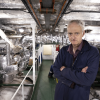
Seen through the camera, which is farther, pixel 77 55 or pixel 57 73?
pixel 57 73

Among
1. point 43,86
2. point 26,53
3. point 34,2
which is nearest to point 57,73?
point 34,2

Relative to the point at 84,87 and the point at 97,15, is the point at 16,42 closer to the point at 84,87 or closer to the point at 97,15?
the point at 97,15

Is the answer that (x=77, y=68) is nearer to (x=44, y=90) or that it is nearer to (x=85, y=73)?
(x=85, y=73)

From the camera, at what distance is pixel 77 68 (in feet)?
3.80

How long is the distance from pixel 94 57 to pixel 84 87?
381mm

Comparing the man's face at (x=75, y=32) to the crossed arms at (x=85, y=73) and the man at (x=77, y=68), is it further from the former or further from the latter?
the crossed arms at (x=85, y=73)

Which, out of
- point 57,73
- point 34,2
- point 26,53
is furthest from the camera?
point 26,53

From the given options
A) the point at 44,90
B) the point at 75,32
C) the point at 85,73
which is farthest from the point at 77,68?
the point at 44,90

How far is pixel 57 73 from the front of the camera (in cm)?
126

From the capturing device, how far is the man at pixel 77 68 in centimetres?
107

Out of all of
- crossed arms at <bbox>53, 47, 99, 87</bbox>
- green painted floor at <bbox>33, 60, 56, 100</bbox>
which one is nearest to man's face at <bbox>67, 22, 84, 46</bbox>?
crossed arms at <bbox>53, 47, 99, 87</bbox>

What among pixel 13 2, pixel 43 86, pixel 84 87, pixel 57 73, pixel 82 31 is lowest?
pixel 43 86

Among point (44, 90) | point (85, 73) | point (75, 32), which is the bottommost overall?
point (44, 90)

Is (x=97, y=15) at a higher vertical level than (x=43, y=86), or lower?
higher
